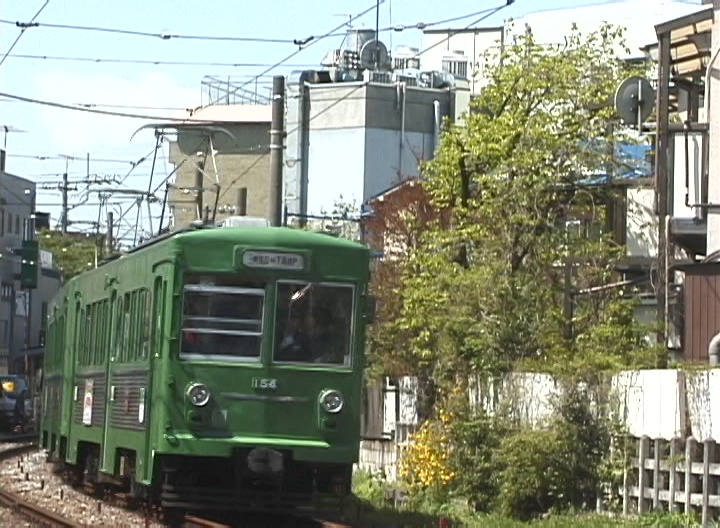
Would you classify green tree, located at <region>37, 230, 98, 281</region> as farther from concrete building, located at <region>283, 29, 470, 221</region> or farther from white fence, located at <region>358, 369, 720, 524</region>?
white fence, located at <region>358, 369, 720, 524</region>

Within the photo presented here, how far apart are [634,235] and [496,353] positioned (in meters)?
10.1

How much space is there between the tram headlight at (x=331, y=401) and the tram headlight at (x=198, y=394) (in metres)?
1.15

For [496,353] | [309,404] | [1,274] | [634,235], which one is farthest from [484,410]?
[1,274]

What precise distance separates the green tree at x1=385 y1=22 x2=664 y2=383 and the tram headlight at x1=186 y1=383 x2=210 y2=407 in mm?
5090

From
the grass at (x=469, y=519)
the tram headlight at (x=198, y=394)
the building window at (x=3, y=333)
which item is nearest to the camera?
the grass at (x=469, y=519)

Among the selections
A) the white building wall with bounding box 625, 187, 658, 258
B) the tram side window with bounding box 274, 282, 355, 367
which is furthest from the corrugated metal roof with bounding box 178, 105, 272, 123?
the tram side window with bounding box 274, 282, 355, 367

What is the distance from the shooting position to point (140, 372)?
17797 mm

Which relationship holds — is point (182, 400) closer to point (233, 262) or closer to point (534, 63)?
point (233, 262)

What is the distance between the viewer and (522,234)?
24828mm

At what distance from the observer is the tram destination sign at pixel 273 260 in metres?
16.9

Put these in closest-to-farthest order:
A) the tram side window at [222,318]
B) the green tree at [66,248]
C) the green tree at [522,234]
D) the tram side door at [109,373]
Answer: the tram side window at [222,318]
the tram side door at [109,373]
the green tree at [522,234]
the green tree at [66,248]

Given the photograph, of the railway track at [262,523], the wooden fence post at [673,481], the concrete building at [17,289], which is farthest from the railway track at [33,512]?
the concrete building at [17,289]

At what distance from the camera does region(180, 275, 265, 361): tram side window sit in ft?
54.9

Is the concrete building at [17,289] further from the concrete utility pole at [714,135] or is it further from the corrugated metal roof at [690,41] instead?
the concrete utility pole at [714,135]
